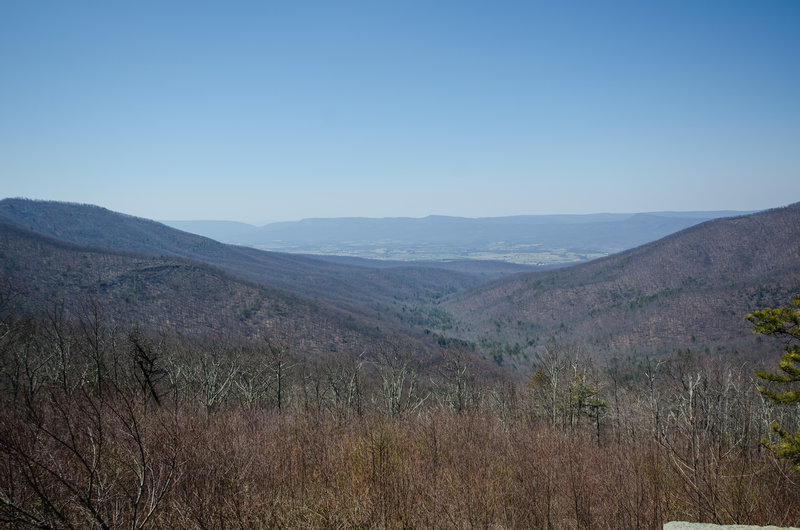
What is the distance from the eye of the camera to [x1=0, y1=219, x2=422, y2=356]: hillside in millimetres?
82000

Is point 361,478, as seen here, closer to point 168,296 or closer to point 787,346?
point 787,346

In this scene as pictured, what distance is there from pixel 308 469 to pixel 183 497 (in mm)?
3444

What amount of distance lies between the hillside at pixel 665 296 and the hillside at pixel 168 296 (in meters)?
58.5

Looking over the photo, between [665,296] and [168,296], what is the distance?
144 metres

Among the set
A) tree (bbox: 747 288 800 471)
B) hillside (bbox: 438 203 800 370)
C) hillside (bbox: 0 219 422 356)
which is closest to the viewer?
tree (bbox: 747 288 800 471)

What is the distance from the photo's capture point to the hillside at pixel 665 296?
99875 millimetres

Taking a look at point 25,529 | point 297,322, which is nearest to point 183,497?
point 25,529

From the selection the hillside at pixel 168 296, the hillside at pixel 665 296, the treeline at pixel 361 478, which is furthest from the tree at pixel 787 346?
the hillside at pixel 665 296

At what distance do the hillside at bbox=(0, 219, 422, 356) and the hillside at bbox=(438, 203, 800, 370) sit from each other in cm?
5850

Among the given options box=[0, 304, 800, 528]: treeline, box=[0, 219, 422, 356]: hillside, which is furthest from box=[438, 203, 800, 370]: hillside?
box=[0, 304, 800, 528]: treeline

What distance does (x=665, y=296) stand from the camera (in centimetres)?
13200

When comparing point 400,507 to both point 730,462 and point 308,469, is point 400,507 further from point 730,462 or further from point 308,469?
point 730,462

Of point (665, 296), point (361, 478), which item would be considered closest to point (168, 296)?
point (361, 478)

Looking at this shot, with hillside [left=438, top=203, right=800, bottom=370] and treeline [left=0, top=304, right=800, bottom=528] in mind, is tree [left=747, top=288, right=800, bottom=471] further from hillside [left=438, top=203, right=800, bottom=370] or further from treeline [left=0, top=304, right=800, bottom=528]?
hillside [left=438, top=203, right=800, bottom=370]
